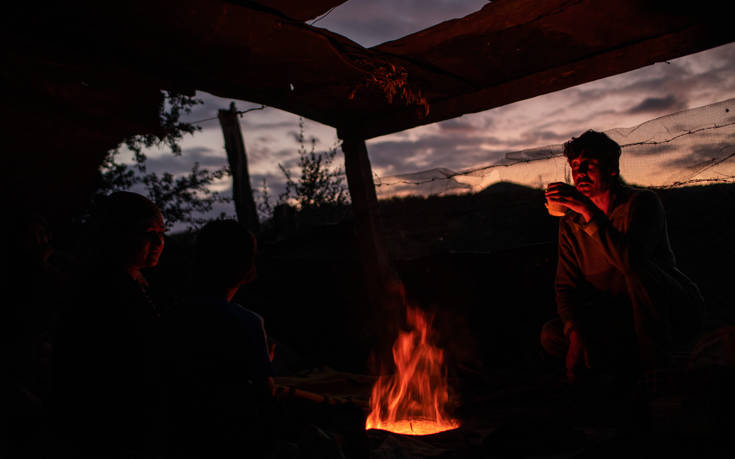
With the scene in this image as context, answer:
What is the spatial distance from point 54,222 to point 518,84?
7.07m

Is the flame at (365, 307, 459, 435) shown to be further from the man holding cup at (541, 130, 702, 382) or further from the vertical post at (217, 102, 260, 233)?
the vertical post at (217, 102, 260, 233)

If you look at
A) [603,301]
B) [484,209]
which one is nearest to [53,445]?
[603,301]

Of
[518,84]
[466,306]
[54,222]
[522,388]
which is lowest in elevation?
[522,388]

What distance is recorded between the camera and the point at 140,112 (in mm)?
4164

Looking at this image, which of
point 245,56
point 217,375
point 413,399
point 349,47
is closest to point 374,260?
point 413,399

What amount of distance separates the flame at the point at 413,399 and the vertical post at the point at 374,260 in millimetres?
1125

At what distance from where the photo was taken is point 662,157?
5.02m

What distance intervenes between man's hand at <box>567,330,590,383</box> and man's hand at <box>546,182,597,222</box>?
3.01 ft

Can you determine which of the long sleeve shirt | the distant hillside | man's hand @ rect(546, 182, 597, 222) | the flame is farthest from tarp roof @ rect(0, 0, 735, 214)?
the flame

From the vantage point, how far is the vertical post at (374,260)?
6633 millimetres

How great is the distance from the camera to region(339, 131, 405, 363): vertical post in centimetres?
663

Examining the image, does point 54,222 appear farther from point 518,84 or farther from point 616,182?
point 616,182

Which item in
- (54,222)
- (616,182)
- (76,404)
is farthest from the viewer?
(54,222)

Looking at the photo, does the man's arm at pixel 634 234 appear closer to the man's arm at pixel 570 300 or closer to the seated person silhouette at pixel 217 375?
the man's arm at pixel 570 300
